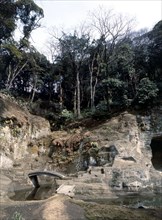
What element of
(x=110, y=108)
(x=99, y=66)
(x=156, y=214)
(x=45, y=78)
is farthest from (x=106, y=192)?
(x=45, y=78)

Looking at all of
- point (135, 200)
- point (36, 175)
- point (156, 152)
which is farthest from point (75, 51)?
point (135, 200)

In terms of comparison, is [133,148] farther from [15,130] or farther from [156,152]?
[15,130]

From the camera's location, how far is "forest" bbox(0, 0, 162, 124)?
2935cm

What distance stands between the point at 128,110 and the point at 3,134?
427 inches

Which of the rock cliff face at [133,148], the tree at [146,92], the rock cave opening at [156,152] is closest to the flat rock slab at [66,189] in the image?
the rock cliff face at [133,148]

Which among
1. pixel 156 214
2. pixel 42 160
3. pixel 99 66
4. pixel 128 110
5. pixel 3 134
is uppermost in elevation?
pixel 99 66

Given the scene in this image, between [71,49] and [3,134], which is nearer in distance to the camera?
[3,134]

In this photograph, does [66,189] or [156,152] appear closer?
[66,189]

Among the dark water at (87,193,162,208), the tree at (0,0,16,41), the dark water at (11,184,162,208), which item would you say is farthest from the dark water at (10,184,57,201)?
the tree at (0,0,16,41)

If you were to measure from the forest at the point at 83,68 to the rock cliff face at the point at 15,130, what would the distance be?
13.0 feet

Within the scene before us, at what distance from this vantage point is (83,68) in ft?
124

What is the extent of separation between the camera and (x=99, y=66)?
34.3m

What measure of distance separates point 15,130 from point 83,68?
46.2 feet

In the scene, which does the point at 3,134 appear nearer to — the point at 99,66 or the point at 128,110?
the point at 128,110
